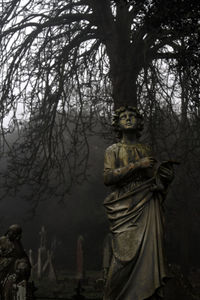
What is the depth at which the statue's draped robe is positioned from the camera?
3.27m

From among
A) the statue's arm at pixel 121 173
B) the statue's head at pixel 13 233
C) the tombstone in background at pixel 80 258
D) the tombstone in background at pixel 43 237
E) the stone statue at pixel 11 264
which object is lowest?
the tombstone in background at pixel 80 258

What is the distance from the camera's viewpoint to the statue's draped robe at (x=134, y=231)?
327 centimetres

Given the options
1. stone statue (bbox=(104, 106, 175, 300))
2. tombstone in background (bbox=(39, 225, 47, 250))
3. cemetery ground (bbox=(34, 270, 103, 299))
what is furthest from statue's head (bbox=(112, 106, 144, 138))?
tombstone in background (bbox=(39, 225, 47, 250))

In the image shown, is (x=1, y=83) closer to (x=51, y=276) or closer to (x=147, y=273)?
(x=147, y=273)

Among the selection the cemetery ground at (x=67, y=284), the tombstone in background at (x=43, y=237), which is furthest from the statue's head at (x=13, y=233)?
the tombstone in background at (x=43, y=237)

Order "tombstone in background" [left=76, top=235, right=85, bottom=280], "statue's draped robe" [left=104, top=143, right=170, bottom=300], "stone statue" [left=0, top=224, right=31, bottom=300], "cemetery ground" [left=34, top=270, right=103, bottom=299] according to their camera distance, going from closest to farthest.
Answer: "statue's draped robe" [left=104, top=143, right=170, bottom=300] → "stone statue" [left=0, top=224, right=31, bottom=300] → "cemetery ground" [left=34, top=270, right=103, bottom=299] → "tombstone in background" [left=76, top=235, right=85, bottom=280]

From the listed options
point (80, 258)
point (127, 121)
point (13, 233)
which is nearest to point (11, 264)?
point (13, 233)

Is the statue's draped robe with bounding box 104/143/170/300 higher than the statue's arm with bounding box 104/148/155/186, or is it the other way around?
the statue's arm with bounding box 104/148/155/186

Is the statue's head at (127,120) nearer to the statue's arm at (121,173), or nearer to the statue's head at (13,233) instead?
the statue's arm at (121,173)

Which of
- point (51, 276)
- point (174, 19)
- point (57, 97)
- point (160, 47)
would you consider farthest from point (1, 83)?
point (51, 276)

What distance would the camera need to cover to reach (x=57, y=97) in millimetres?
8664

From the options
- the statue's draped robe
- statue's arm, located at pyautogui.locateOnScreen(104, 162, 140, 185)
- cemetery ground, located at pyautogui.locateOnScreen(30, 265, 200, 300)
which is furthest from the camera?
cemetery ground, located at pyautogui.locateOnScreen(30, 265, 200, 300)

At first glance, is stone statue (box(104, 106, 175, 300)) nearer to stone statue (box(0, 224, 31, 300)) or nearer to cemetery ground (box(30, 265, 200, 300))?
stone statue (box(0, 224, 31, 300))

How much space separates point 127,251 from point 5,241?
8.43 ft
